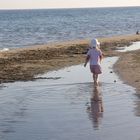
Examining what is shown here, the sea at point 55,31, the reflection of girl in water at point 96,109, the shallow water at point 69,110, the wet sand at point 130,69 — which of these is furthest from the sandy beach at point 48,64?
the sea at point 55,31

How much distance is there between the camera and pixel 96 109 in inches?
476

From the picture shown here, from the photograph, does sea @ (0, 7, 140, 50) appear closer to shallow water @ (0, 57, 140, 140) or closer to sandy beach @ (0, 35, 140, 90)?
sandy beach @ (0, 35, 140, 90)

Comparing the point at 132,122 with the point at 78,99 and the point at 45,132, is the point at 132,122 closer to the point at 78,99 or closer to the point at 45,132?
the point at 45,132

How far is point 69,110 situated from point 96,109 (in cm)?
65

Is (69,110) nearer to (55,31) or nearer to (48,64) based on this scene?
(48,64)

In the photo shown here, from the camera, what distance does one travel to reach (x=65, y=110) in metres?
12.0

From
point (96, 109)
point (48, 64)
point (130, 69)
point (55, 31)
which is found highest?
point (55, 31)

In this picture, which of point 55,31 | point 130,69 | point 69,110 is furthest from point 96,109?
point 55,31

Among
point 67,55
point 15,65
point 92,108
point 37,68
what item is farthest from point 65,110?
point 67,55

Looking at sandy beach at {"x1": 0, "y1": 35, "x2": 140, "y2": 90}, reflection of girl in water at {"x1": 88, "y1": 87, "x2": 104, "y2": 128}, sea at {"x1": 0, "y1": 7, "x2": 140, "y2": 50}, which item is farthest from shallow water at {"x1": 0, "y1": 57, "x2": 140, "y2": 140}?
sea at {"x1": 0, "y1": 7, "x2": 140, "y2": 50}

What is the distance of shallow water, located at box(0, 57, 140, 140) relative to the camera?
983cm

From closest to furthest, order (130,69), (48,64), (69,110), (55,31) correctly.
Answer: (69,110) < (130,69) < (48,64) < (55,31)

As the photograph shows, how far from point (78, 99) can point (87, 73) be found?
513cm

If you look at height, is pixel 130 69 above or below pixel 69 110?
above
